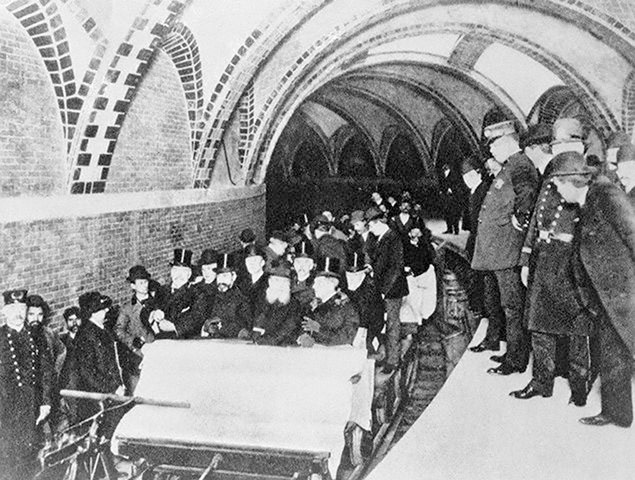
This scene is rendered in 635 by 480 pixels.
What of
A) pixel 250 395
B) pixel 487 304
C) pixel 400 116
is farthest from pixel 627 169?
pixel 400 116

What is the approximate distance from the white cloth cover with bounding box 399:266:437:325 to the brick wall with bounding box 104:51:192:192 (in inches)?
151

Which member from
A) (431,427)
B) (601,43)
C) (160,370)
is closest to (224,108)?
(160,370)

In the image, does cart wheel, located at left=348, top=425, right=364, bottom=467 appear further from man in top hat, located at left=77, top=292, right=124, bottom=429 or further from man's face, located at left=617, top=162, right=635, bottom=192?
man's face, located at left=617, top=162, right=635, bottom=192

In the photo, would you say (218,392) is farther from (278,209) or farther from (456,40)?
(278,209)

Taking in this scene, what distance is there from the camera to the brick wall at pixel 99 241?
601 cm

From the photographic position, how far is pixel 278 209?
20.7m

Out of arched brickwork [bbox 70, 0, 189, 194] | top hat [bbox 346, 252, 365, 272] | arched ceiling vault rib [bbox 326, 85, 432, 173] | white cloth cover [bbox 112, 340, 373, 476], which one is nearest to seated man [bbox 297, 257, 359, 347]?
top hat [bbox 346, 252, 365, 272]

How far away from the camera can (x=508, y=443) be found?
4141 millimetres

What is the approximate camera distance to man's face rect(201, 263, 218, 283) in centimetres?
641

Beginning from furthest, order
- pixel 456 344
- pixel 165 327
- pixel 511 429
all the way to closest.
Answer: pixel 456 344
pixel 165 327
pixel 511 429

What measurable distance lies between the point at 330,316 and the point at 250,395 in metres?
1.43

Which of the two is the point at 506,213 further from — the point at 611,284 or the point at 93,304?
the point at 93,304

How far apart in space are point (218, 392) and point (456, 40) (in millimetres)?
12026

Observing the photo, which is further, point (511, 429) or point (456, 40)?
point (456, 40)
